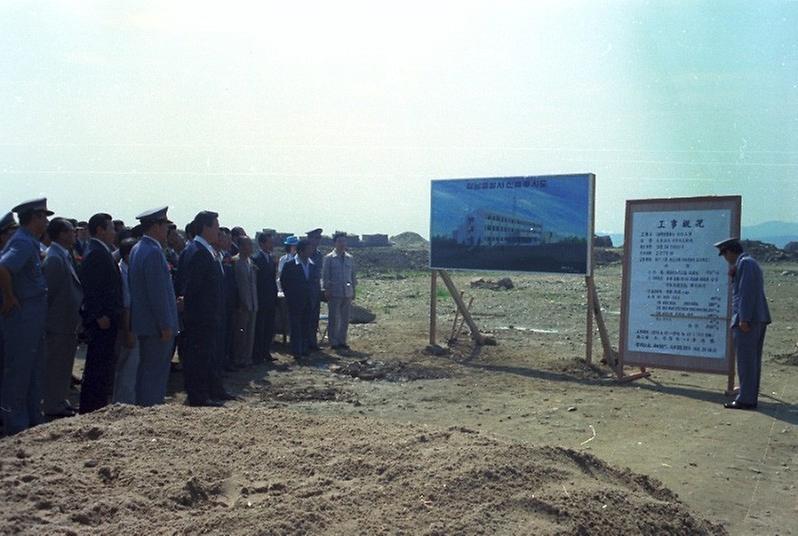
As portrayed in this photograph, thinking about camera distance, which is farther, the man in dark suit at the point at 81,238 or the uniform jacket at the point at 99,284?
the man in dark suit at the point at 81,238

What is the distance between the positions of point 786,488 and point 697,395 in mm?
3695

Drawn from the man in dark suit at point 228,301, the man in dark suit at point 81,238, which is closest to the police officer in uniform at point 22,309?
the man in dark suit at point 228,301

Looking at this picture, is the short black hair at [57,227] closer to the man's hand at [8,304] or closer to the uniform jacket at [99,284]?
the uniform jacket at [99,284]

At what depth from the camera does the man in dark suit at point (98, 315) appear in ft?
25.4

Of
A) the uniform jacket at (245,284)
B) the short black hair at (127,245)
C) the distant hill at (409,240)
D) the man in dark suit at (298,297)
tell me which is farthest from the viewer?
the distant hill at (409,240)

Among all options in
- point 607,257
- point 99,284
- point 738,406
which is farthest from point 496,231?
point 607,257

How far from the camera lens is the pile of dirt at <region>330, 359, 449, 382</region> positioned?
11.3 meters

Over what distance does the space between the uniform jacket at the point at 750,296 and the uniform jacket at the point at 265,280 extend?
255 inches

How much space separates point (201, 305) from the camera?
8.62 metres

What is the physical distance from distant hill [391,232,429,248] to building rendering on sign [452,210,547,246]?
35.4 metres

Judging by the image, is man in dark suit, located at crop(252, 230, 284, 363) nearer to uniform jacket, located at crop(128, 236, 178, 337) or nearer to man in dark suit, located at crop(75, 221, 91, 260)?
man in dark suit, located at crop(75, 221, 91, 260)

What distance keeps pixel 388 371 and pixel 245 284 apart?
92.4 inches

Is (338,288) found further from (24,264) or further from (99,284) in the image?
(24,264)

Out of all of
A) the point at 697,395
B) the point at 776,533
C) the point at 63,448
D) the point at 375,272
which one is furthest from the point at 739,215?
the point at 375,272
